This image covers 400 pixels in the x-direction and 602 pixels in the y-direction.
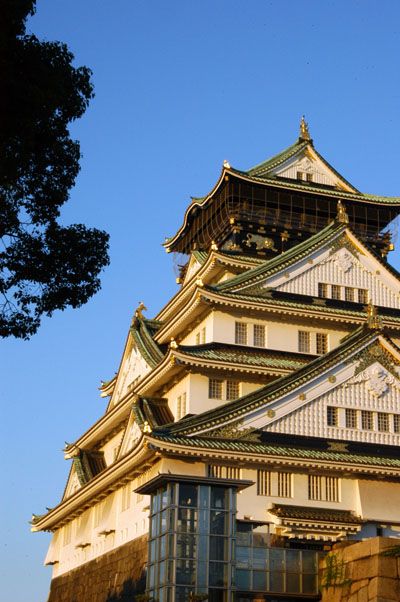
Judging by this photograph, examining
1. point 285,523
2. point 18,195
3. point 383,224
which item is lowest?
point 285,523

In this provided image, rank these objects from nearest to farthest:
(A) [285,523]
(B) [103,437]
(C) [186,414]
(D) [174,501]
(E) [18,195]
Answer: (E) [18,195] → (D) [174,501] → (A) [285,523] → (C) [186,414] → (B) [103,437]

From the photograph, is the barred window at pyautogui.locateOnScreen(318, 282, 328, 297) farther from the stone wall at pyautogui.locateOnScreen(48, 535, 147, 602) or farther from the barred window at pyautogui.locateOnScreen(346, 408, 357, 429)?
the stone wall at pyautogui.locateOnScreen(48, 535, 147, 602)

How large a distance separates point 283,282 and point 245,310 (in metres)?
2.67

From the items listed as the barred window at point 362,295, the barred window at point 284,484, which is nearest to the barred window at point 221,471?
the barred window at point 284,484

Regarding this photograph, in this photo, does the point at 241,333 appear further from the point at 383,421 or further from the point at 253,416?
the point at 383,421

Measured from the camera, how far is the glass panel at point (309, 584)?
31.0 meters

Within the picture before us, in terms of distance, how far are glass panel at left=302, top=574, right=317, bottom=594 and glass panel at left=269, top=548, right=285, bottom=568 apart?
36.9 inches

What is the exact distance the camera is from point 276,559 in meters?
31.2

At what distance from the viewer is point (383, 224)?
179 feet

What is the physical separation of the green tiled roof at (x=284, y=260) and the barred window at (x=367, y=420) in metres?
8.69

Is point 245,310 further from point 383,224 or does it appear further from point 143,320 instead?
point 383,224

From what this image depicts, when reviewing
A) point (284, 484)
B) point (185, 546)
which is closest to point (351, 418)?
point (284, 484)

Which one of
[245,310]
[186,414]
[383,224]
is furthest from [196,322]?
[383,224]

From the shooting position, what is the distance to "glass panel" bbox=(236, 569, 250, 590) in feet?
99.0
